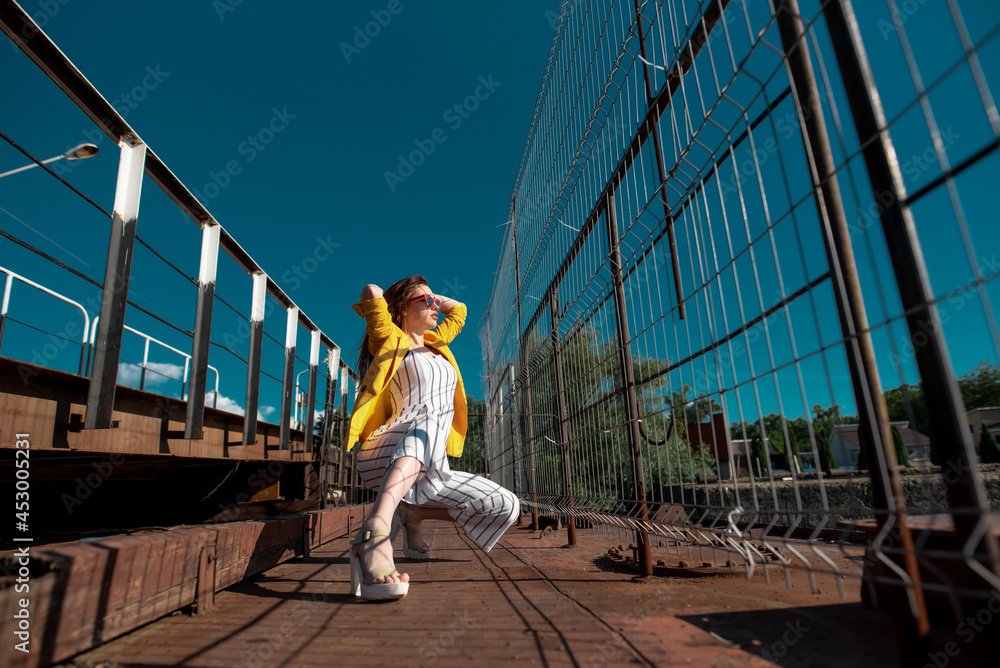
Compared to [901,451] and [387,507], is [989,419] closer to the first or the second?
[901,451]

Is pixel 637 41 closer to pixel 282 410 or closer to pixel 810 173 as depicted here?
pixel 810 173

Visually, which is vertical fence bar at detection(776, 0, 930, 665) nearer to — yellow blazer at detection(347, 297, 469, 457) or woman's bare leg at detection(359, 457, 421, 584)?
woman's bare leg at detection(359, 457, 421, 584)

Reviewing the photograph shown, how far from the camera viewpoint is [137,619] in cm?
150

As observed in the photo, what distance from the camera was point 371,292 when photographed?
2.56m

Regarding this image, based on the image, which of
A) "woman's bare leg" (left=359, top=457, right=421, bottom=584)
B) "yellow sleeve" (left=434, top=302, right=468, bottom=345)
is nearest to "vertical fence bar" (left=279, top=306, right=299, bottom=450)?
"yellow sleeve" (left=434, top=302, right=468, bottom=345)

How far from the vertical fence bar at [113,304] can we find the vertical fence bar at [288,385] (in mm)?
2916

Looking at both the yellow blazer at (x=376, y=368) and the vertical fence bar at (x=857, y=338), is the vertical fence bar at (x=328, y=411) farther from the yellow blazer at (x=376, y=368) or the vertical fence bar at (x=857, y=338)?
the vertical fence bar at (x=857, y=338)

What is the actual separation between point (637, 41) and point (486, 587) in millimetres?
Answer: 2395

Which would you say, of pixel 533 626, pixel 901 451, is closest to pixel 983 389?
pixel 901 451

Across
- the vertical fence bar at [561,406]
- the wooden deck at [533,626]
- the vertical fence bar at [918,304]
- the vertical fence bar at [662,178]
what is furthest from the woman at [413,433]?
the vertical fence bar at [918,304]

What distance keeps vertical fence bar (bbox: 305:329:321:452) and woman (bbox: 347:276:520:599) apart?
417 centimetres

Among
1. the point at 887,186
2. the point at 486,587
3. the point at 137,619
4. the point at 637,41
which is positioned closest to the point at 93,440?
the point at 137,619

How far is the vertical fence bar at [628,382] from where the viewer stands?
2.12 meters

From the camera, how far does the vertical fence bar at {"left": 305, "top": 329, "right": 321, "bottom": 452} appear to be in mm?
6625
